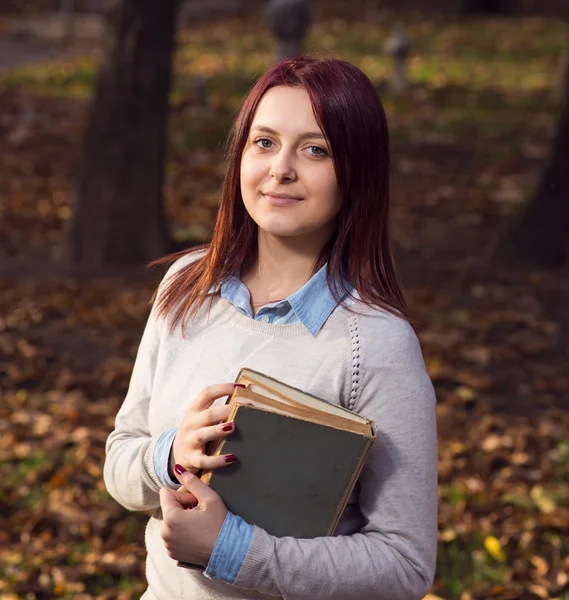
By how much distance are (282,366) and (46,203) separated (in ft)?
25.9

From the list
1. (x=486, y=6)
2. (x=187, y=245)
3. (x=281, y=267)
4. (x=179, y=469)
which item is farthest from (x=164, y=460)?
(x=486, y=6)

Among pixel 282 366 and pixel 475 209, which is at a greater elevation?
pixel 282 366

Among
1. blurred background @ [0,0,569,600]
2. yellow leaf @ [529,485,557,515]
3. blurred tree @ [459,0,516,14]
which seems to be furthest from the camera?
blurred tree @ [459,0,516,14]

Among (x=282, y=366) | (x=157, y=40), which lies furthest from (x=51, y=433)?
(x=282, y=366)

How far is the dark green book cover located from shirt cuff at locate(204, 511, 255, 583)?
0.12 ft

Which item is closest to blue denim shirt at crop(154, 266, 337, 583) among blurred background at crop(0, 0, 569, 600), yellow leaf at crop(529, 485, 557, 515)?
blurred background at crop(0, 0, 569, 600)

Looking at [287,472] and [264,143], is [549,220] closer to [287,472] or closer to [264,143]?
[264,143]

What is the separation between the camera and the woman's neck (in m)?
2.07

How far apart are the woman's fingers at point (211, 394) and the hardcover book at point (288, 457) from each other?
2 centimetres

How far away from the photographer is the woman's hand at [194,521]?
1819 mm

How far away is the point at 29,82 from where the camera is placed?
1389cm

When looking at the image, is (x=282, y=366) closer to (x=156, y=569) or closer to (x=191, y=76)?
(x=156, y=569)

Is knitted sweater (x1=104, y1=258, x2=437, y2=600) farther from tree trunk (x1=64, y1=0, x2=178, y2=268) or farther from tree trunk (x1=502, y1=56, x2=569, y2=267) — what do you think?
tree trunk (x1=502, y1=56, x2=569, y2=267)

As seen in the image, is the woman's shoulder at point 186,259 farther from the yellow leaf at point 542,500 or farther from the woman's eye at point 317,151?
the yellow leaf at point 542,500
